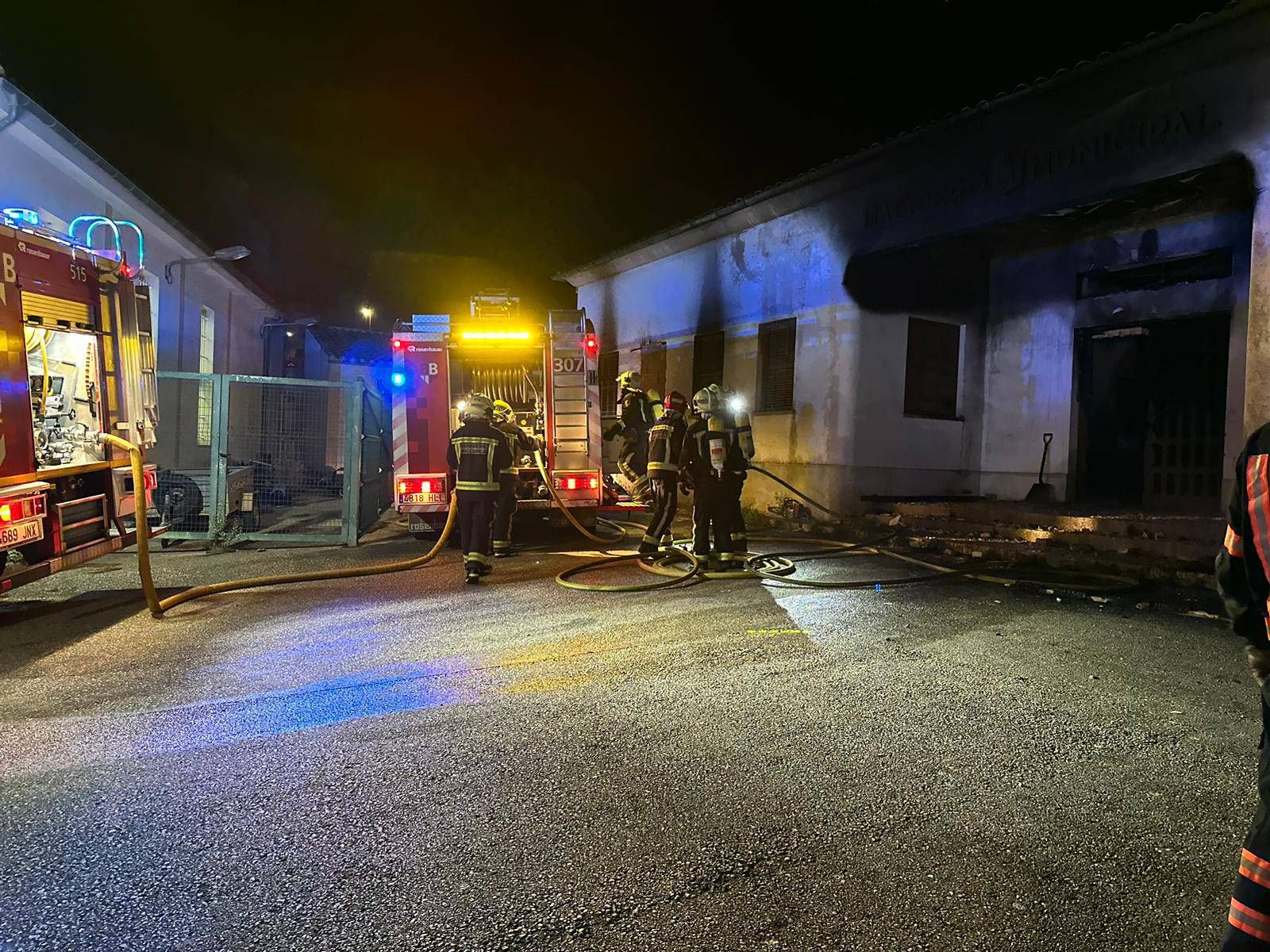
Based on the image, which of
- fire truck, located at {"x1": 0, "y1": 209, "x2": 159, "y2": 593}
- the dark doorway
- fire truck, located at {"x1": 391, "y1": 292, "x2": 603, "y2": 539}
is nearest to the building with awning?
the dark doorway

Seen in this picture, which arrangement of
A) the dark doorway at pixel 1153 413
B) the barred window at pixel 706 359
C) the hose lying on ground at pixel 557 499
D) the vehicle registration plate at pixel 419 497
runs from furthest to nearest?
1. the barred window at pixel 706 359
2. the dark doorway at pixel 1153 413
3. the vehicle registration plate at pixel 419 497
4. the hose lying on ground at pixel 557 499

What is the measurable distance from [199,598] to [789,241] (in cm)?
991

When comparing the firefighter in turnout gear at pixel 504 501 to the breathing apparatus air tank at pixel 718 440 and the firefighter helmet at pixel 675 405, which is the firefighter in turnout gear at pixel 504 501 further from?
the breathing apparatus air tank at pixel 718 440

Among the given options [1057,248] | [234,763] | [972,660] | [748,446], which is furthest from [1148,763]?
[1057,248]

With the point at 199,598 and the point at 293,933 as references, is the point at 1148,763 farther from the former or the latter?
the point at 199,598

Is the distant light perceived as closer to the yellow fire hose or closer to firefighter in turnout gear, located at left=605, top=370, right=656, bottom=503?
the yellow fire hose

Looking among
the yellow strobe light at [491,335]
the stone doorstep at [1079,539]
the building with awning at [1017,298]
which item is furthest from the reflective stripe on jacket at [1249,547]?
the yellow strobe light at [491,335]

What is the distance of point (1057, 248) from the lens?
11.4 metres

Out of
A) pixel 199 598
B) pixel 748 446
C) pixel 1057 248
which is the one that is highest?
pixel 1057 248

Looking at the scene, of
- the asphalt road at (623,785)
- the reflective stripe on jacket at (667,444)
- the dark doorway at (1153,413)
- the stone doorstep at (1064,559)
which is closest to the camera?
the asphalt road at (623,785)

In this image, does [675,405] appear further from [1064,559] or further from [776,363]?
[776,363]

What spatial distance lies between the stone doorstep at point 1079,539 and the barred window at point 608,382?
8.37 m

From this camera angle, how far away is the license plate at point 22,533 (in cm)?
490

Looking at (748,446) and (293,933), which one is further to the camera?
(748,446)
